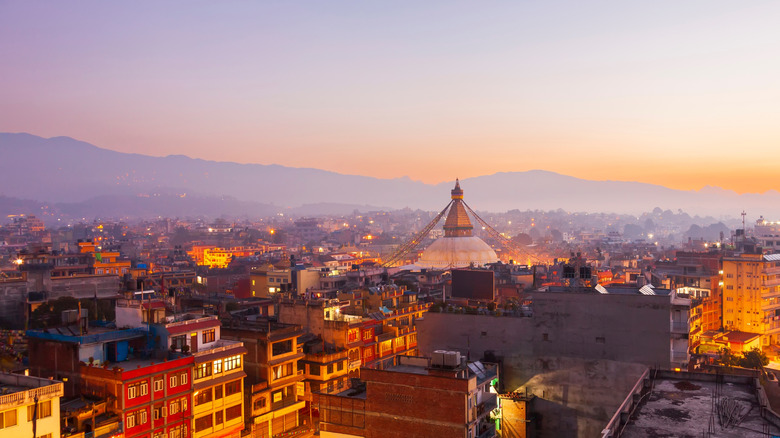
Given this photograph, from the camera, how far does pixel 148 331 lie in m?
29.0

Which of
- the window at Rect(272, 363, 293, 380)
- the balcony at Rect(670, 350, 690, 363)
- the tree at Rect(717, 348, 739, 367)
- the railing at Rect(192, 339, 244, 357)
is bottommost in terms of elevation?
the tree at Rect(717, 348, 739, 367)

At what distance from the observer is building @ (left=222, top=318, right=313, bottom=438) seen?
108 feet

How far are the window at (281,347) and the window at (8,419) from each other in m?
14.4

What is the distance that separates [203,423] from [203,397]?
120cm

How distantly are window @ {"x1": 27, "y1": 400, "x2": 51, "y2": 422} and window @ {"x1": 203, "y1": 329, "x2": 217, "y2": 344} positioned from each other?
905 cm

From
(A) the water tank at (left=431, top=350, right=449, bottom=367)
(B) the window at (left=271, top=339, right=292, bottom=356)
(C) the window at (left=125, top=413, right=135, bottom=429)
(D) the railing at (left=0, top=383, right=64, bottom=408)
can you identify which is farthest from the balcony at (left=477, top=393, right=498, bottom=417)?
(D) the railing at (left=0, top=383, right=64, bottom=408)

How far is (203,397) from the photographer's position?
2939cm

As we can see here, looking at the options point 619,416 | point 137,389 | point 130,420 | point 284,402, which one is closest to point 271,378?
point 284,402

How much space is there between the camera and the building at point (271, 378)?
33.0m

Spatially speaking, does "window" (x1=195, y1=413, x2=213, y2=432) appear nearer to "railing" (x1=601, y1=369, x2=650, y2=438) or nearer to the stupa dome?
"railing" (x1=601, y1=369, x2=650, y2=438)

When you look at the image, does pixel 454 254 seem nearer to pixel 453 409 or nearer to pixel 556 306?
pixel 556 306

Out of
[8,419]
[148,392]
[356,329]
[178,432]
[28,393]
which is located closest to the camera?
[8,419]

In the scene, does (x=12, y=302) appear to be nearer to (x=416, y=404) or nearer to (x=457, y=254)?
(x=416, y=404)

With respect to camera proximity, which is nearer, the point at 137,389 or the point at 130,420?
the point at 130,420
